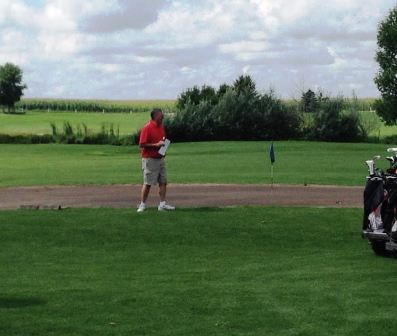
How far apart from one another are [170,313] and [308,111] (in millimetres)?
58243

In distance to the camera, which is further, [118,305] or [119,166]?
[119,166]

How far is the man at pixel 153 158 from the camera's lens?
18141mm

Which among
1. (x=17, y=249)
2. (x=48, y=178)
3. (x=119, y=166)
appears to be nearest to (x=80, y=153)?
(x=119, y=166)

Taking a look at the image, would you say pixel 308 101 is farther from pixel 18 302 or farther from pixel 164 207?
pixel 18 302

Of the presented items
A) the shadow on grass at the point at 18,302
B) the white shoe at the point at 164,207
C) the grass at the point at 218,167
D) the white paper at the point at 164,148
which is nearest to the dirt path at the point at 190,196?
the white shoe at the point at 164,207

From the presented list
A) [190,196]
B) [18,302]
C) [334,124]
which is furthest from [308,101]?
[18,302]

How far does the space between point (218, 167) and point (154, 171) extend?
17.2 metres

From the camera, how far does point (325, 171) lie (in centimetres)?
3170

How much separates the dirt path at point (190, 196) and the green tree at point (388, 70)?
1830 inches

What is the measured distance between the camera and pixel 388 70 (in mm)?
69875

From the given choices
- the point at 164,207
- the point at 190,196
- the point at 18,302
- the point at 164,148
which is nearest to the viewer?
the point at 18,302

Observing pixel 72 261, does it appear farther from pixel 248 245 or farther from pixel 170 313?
pixel 170 313

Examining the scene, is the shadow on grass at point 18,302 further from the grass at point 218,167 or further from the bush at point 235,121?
the bush at point 235,121

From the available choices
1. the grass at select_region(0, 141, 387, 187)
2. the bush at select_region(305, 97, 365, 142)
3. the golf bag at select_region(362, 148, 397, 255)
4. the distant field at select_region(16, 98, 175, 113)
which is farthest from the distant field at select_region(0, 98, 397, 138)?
the golf bag at select_region(362, 148, 397, 255)
